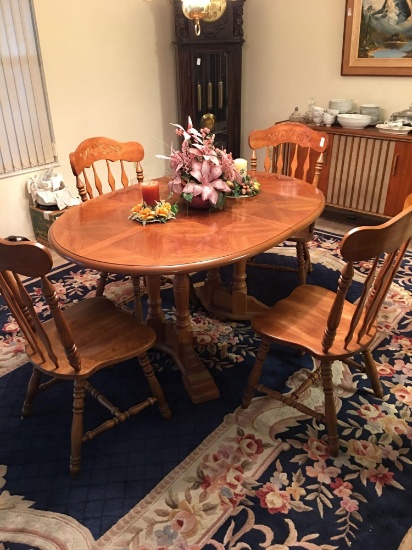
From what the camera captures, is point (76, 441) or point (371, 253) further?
point (76, 441)

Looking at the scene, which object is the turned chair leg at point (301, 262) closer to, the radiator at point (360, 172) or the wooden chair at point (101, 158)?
the wooden chair at point (101, 158)

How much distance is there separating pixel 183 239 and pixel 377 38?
9.75 ft

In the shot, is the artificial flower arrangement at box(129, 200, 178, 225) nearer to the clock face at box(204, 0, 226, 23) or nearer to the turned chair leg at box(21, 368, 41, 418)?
the turned chair leg at box(21, 368, 41, 418)

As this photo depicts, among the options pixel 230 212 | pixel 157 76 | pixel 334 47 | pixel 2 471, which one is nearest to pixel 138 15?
pixel 157 76

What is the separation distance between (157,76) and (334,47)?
5.30 feet

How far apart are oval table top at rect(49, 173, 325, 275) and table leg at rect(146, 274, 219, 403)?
0.82 ft

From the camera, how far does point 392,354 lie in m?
2.24

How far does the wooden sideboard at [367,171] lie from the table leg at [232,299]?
5.36ft

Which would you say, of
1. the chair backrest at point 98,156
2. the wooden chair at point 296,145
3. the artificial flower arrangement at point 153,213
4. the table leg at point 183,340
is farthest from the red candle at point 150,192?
the wooden chair at point 296,145

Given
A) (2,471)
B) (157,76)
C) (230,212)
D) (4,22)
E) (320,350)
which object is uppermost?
(4,22)

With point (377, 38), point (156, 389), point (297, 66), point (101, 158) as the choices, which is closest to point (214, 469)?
point (156, 389)

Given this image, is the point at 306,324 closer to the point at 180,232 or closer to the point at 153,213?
the point at 180,232

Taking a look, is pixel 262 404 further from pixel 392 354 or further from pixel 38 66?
pixel 38 66

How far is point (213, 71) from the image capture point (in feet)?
13.7
